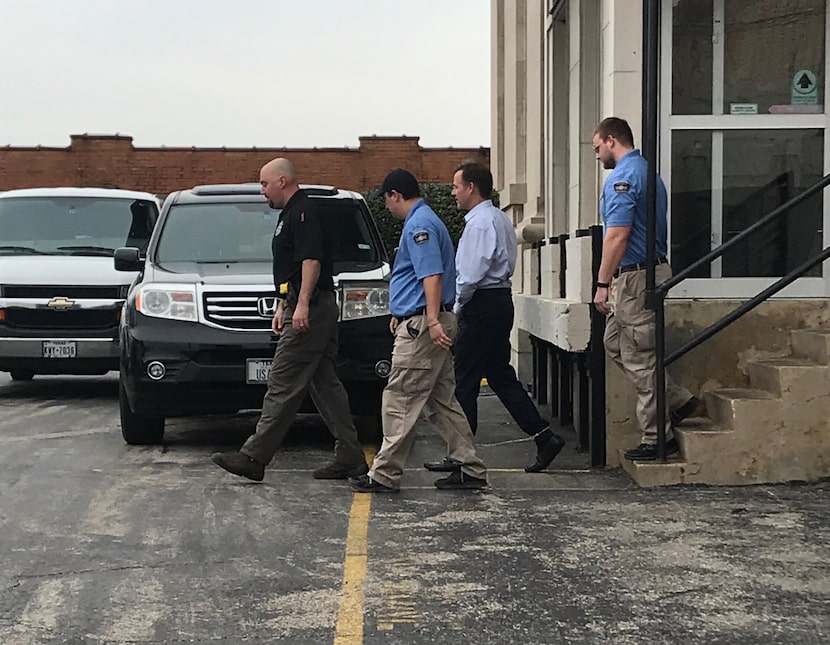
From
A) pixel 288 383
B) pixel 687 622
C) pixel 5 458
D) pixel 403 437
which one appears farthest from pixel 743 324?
pixel 5 458

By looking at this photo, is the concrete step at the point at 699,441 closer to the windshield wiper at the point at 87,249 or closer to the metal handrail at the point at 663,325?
the metal handrail at the point at 663,325

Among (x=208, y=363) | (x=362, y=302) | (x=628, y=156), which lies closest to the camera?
(x=628, y=156)

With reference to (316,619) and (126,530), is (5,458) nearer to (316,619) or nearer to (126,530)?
(126,530)

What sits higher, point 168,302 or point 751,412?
point 168,302

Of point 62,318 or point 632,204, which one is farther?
point 62,318

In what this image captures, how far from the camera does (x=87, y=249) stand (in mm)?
12492

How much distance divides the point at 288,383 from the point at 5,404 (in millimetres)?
5445

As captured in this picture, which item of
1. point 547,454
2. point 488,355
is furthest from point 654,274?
point 547,454

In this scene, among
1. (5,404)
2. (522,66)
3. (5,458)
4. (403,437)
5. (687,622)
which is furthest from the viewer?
(522,66)

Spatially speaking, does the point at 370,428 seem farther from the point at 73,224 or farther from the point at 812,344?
the point at 73,224

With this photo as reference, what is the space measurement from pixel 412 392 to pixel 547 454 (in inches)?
44.6

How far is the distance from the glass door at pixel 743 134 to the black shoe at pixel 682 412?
897mm

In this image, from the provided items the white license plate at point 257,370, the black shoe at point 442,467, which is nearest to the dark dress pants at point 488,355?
the black shoe at point 442,467

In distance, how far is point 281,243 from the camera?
23.6 ft
